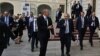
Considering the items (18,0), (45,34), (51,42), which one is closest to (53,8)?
(18,0)

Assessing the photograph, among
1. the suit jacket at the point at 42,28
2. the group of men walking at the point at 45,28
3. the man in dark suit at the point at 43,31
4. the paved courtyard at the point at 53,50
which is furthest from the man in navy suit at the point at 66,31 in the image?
the suit jacket at the point at 42,28

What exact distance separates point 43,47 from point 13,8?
1662 inches

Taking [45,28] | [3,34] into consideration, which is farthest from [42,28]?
[3,34]

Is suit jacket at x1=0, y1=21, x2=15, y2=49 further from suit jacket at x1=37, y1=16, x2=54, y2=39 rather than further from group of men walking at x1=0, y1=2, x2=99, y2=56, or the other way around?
suit jacket at x1=37, y1=16, x2=54, y2=39

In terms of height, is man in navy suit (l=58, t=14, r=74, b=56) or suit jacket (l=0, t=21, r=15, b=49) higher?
suit jacket (l=0, t=21, r=15, b=49)

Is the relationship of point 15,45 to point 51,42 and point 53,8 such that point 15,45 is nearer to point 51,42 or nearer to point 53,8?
point 51,42

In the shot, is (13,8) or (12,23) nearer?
(12,23)

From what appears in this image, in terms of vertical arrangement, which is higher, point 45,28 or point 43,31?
point 45,28

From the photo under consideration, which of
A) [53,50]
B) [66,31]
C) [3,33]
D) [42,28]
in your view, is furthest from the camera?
[53,50]

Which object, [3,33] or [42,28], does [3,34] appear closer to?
[3,33]

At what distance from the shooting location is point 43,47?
1451 cm

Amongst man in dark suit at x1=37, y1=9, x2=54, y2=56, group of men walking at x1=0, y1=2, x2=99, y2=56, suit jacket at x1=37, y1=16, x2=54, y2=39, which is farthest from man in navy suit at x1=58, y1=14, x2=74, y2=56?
suit jacket at x1=37, y1=16, x2=54, y2=39

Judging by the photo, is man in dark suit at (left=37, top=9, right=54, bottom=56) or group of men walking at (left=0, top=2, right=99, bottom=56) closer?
group of men walking at (left=0, top=2, right=99, bottom=56)

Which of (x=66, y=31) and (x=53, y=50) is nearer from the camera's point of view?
(x=66, y=31)
